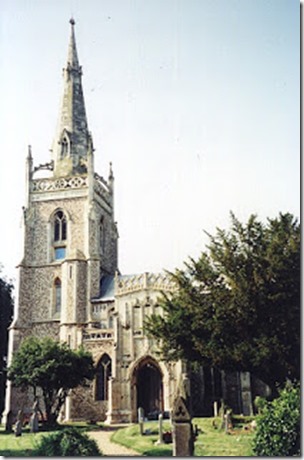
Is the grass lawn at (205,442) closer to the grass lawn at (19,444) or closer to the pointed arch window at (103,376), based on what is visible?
the grass lawn at (19,444)

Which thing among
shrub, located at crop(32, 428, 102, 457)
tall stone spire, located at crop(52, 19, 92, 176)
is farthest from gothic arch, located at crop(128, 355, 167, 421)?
tall stone spire, located at crop(52, 19, 92, 176)

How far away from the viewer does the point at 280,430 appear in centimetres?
1313

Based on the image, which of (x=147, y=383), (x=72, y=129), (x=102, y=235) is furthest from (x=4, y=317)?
(x=72, y=129)

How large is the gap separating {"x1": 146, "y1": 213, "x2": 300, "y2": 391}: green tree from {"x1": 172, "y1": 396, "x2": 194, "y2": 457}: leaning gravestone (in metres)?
5.07

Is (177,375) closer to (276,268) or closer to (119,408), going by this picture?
(119,408)

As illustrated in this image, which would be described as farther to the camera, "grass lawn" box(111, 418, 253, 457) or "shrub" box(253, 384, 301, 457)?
"grass lawn" box(111, 418, 253, 457)

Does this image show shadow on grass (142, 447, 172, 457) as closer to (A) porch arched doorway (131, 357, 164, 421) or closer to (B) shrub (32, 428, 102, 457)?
(B) shrub (32, 428, 102, 457)

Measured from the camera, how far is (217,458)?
12.8 m

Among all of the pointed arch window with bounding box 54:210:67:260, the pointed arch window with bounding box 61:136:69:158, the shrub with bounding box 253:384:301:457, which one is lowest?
the shrub with bounding box 253:384:301:457

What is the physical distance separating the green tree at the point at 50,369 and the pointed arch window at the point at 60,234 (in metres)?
10.8

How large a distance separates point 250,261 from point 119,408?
38.2 ft

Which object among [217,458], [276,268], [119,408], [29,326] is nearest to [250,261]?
[276,268]

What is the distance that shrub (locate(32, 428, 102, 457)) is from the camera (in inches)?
515

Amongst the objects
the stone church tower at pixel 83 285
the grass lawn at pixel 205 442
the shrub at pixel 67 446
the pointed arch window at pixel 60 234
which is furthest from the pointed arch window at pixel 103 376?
the shrub at pixel 67 446
